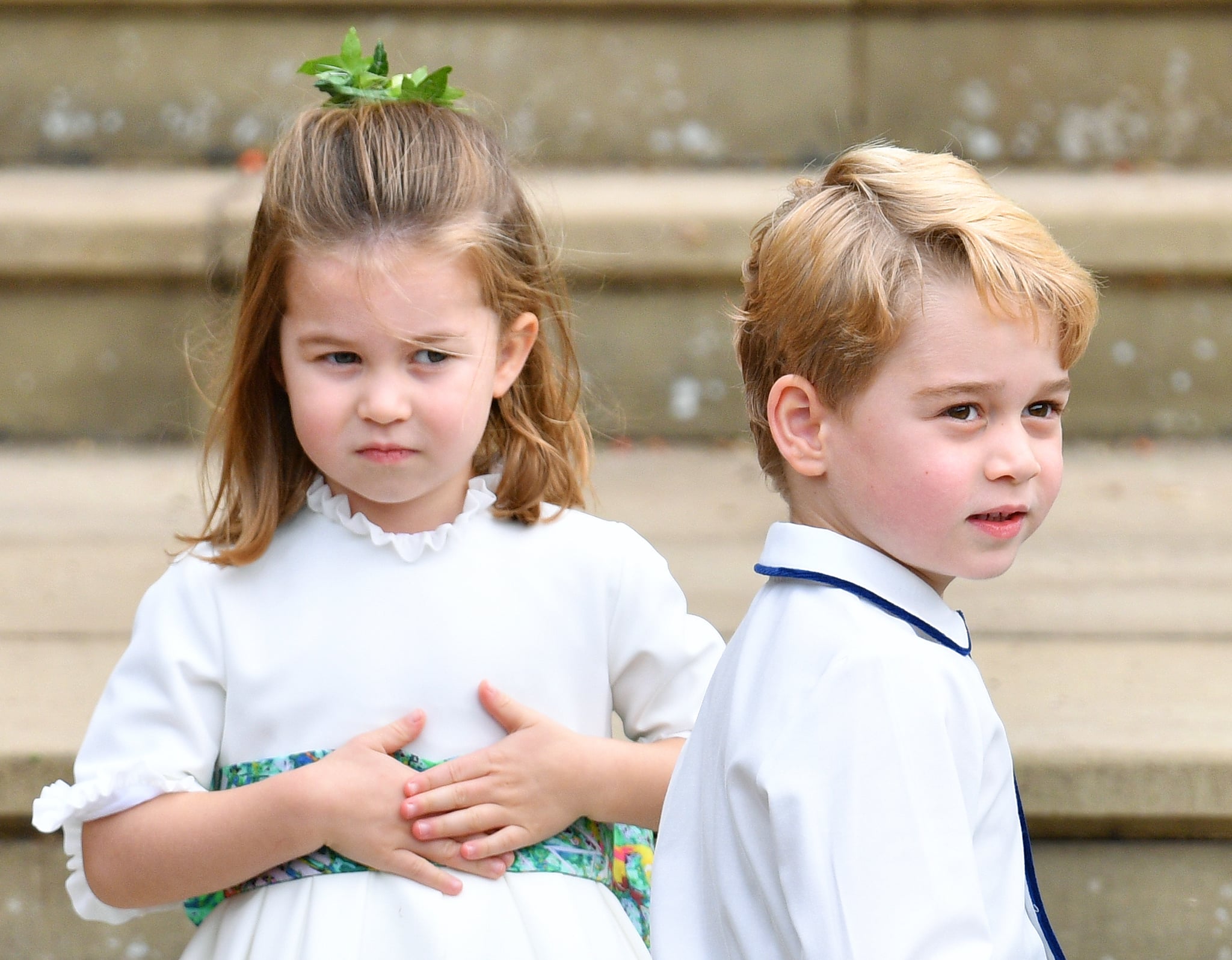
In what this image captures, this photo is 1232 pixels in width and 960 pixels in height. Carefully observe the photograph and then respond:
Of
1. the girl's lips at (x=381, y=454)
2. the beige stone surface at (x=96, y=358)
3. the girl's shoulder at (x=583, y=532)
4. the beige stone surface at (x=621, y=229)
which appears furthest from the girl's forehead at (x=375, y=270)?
the beige stone surface at (x=96, y=358)

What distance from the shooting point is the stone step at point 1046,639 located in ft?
5.57

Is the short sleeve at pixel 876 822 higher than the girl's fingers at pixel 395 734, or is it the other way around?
the short sleeve at pixel 876 822

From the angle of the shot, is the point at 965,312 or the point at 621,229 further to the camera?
the point at 621,229

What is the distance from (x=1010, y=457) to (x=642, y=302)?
5.80 feet

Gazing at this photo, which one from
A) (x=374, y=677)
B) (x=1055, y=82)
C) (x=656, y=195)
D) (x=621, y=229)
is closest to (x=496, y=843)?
(x=374, y=677)

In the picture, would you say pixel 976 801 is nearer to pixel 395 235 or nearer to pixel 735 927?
pixel 735 927

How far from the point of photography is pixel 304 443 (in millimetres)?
1380

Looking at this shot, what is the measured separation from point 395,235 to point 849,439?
48 cm

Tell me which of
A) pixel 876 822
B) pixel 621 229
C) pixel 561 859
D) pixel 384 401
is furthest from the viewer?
pixel 621 229

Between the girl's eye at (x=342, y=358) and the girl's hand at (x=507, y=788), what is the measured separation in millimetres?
330

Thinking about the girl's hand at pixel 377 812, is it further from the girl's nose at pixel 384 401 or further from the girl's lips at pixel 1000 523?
the girl's lips at pixel 1000 523

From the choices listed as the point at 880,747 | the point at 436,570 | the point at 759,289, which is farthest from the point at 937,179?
the point at 436,570

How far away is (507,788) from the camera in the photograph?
1378 millimetres

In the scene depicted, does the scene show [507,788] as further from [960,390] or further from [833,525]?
[960,390]
